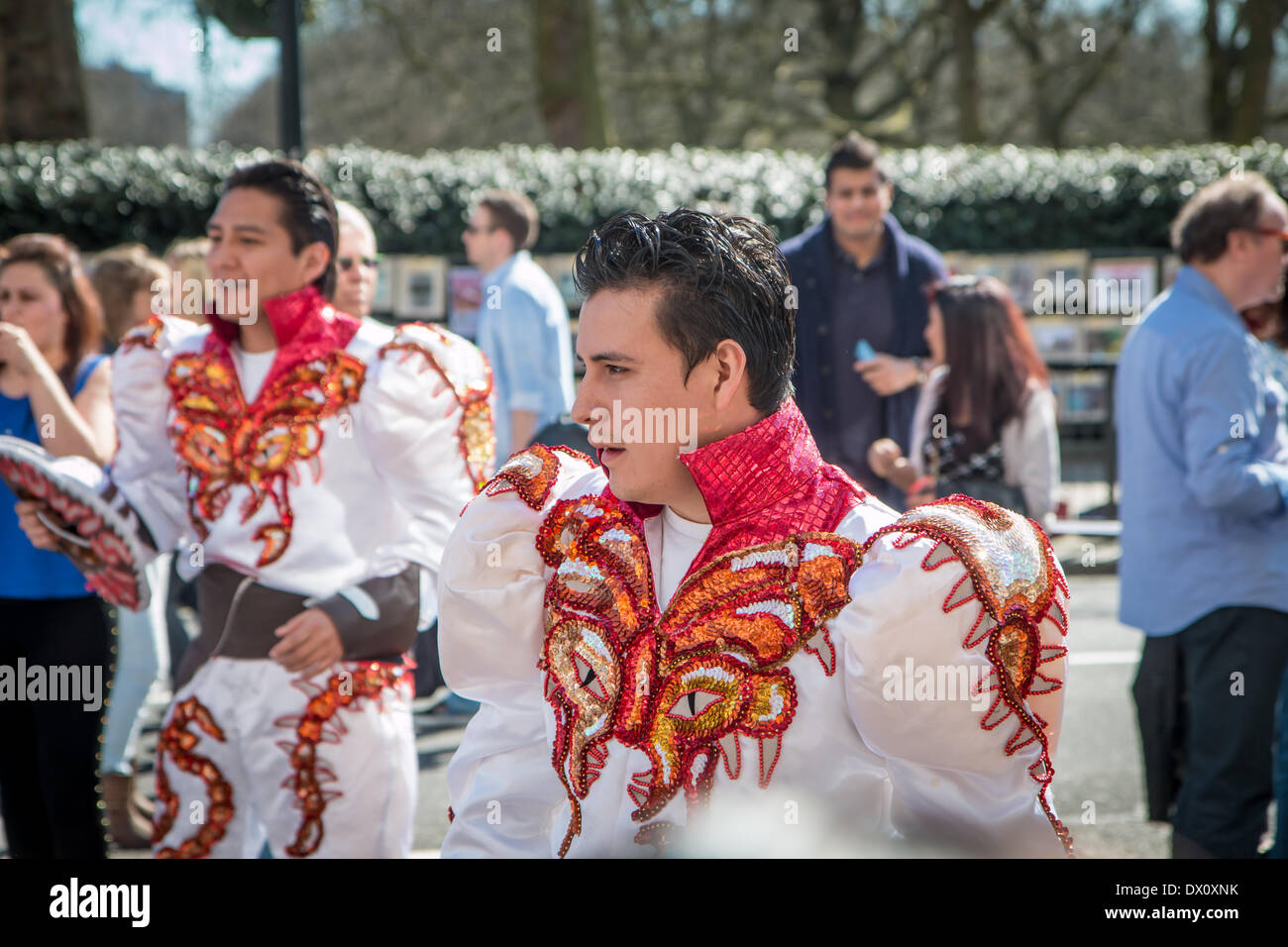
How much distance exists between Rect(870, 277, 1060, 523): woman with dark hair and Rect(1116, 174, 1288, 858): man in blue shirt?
0.50 m

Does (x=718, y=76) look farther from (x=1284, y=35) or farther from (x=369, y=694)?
(x=369, y=694)

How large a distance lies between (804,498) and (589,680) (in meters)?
Result: 0.39

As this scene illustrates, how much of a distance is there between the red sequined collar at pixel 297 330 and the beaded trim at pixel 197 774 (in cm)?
Result: 76

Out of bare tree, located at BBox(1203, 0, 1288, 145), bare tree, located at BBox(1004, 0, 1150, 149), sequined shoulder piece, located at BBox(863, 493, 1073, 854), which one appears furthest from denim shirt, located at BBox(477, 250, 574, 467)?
bare tree, located at BBox(1004, 0, 1150, 149)

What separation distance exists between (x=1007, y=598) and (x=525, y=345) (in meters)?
4.69

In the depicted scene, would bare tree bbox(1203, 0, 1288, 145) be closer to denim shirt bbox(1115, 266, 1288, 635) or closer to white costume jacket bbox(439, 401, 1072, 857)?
denim shirt bbox(1115, 266, 1288, 635)

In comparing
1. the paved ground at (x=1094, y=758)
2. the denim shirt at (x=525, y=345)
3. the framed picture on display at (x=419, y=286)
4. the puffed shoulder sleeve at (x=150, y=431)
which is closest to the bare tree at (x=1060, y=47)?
the framed picture on display at (x=419, y=286)

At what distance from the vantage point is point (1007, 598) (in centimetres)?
163

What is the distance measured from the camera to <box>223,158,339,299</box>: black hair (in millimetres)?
3197

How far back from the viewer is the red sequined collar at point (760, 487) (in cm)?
186

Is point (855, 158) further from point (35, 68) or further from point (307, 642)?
point (35, 68)

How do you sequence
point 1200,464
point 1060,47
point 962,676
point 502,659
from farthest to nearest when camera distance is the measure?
point 1060,47, point 1200,464, point 502,659, point 962,676

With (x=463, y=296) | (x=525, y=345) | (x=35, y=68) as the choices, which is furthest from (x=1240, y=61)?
(x=525, y=345)

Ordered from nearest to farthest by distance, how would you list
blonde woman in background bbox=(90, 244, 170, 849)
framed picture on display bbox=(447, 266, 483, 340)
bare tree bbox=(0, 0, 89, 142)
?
1. blonde woman in background bbox=(90, 244, 170, 849)
2. framed picture on display bbox=(447, 266, 483, 340)
3. bare tree bbox=(0, 0, 89, 142)
